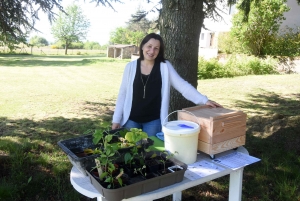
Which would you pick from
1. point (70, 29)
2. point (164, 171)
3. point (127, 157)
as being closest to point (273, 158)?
point (164, 171)

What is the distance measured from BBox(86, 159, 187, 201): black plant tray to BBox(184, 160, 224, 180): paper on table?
0.47 ft

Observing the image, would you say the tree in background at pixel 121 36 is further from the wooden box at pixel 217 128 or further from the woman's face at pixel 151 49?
the wooden box at pixel 217 128

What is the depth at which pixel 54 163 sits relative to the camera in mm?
3863

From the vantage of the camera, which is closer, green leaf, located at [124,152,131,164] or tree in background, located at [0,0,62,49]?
green leaf, located at [124,152,131,164]

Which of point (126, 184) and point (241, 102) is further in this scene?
point (241, 102)

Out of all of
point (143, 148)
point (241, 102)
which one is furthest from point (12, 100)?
point (143, 148)

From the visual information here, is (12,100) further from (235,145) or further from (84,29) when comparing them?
(84,29)

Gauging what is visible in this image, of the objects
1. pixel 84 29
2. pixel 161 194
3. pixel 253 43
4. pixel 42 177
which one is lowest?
pixel 42 177

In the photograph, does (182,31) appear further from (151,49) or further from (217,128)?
(217,128)

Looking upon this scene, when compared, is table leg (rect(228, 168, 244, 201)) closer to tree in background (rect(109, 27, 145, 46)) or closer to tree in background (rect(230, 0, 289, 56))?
tree in background (rect(230, 0, 289, 56))

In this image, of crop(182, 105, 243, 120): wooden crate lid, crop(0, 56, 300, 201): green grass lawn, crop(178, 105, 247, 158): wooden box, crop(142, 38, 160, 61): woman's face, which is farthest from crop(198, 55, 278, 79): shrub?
crop(178, 105, 247, 158): wooden box

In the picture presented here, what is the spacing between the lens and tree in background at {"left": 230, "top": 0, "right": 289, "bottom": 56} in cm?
1645

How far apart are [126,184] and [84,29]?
56.7 m

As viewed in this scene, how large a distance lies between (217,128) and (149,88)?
912mm
